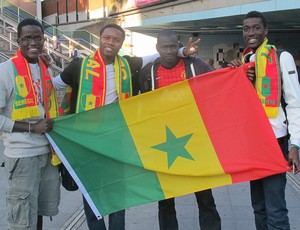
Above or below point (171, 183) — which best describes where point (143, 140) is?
above

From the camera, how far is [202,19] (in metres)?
15.1

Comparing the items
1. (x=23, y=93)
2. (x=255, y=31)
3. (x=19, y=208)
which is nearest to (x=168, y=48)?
(x=255, y=31)

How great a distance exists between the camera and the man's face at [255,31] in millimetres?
3115

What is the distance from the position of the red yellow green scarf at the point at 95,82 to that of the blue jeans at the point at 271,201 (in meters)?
1.33

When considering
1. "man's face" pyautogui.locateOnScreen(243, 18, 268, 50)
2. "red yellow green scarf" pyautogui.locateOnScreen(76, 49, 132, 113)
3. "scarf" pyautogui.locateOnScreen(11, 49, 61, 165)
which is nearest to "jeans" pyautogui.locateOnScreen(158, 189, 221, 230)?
"red yellow green scarf" pyautogui.locateOnScreen(76, 49, 132, 113)

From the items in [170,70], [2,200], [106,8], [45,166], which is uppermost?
[106,8]

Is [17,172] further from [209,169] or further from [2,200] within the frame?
[2,200]

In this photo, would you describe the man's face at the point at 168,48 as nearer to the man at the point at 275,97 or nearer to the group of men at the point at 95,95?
the group of men at the point at 95,95

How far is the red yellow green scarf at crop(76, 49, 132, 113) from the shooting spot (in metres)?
3.29

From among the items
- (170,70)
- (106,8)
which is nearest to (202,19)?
(106,8)

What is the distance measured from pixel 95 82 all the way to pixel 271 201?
165cm

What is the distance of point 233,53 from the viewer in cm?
1905

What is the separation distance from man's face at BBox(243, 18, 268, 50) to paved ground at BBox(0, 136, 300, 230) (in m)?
2.05

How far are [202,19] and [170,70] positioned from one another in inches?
479
